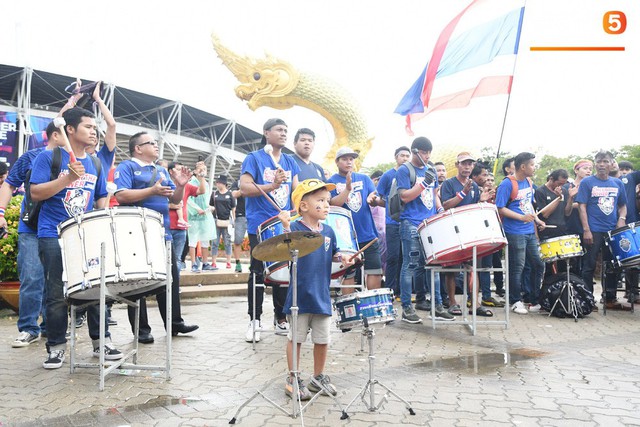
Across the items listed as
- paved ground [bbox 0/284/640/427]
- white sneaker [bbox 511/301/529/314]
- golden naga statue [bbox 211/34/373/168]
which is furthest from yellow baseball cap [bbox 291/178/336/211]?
golden naga statue [bbox 211/34/373/168]

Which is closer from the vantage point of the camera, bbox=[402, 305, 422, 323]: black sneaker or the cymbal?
the cymbal

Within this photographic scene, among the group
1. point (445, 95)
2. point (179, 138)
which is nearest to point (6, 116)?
point (179, 138)

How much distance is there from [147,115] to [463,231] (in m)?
31.9

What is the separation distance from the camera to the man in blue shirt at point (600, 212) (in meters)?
8.14

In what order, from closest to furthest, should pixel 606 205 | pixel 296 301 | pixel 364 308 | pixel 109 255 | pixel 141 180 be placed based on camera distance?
pixel 296 301, pixel 364 308, pixel 109 255, pixel 141 180, pixel 606 205

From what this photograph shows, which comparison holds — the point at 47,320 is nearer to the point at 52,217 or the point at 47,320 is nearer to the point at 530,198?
the point at 52,217

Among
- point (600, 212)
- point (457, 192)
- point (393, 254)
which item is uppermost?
point (457, 192)

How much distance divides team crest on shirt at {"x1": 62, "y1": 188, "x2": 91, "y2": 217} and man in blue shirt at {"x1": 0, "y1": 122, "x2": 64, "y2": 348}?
759mm

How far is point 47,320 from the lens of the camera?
4.46 m

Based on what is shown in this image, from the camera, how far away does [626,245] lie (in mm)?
7266

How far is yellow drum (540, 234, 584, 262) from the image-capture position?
7.17 metres

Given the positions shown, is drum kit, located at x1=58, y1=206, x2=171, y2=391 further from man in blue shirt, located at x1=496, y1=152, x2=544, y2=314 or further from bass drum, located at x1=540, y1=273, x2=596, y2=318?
bass drum, located at x1=540, y1=273, x2=596, y2=318

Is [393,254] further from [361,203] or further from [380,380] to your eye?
[380,380]

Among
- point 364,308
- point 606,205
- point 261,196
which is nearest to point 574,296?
point 606,205
